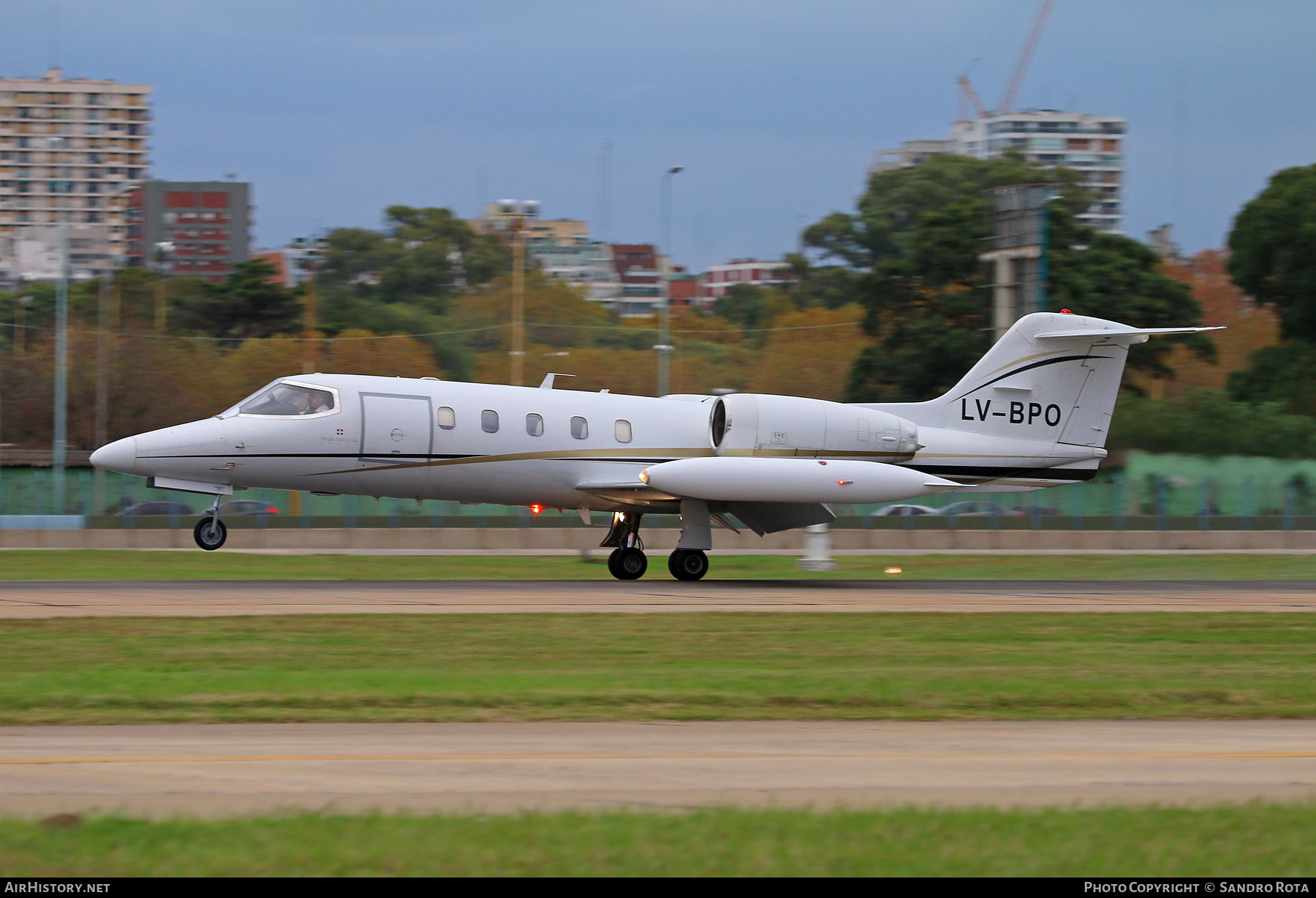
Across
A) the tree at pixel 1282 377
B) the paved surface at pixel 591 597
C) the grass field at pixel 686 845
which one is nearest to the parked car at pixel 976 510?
the tree at pixel 1282 377

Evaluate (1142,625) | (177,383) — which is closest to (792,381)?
(177,383)

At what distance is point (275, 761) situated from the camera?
909 cm

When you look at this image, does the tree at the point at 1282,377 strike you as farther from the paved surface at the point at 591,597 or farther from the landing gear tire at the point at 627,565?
the landing gear tire at the point at 627,565

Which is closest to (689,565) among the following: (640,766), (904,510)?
(640,766)

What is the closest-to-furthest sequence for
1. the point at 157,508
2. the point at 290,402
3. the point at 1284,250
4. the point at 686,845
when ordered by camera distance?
the point at 686,845
the point at 290,402
the point at 157,508
the point at 1284,250

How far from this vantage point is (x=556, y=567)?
30.3m

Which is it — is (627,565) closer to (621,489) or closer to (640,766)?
(621,489)

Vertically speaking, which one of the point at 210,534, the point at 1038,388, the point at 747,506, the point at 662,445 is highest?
the point at 1038,388

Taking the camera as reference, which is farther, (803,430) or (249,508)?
(249,508)

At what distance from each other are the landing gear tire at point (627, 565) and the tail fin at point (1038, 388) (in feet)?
17.5

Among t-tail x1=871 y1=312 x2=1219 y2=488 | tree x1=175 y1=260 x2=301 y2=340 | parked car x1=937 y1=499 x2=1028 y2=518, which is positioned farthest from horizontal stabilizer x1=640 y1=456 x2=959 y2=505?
tree x1=175 y1=260 x2=301 y2=340

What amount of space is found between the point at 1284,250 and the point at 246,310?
5091 centimetres

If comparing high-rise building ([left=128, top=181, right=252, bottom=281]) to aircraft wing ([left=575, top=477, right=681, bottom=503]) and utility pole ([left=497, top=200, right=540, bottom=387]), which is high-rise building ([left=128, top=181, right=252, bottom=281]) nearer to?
utility pole ([left=497, top=200, right=540, bottom=387])

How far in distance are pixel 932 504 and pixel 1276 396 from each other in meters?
15.6
